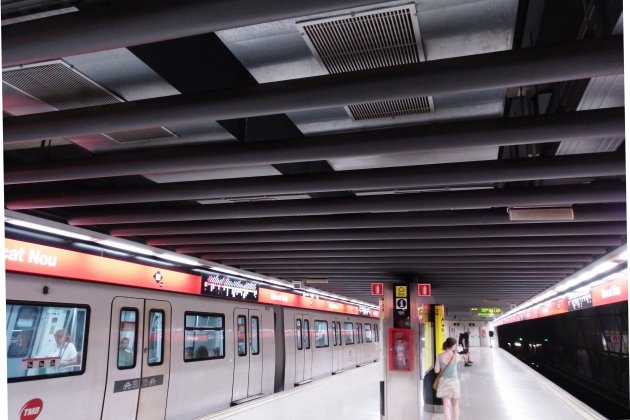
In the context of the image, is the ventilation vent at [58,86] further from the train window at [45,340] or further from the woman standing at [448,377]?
the woman standing at [448,377]

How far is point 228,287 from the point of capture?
31.8 feet

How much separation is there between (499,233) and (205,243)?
12.6 ft

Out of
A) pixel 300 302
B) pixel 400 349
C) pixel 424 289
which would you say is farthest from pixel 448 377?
pixel 300 302

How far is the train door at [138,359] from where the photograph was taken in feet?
21.7

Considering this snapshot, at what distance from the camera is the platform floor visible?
921 cm

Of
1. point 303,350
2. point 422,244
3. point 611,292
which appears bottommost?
point 303,350

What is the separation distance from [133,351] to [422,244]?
428 centimetres

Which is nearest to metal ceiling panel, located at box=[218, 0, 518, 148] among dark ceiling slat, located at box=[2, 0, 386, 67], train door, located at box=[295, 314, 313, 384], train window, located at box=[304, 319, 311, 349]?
dark ceiling slat, located at box=[2, 0, 386, 67]

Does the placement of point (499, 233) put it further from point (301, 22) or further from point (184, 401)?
point (184, 401)

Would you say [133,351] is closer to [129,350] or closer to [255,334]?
[129,350]

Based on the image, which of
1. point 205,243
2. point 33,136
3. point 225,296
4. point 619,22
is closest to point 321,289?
point 225,296

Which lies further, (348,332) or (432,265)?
(348,332)

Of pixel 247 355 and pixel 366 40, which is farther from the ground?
pixel 366 40

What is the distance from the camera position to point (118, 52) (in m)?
2.68
